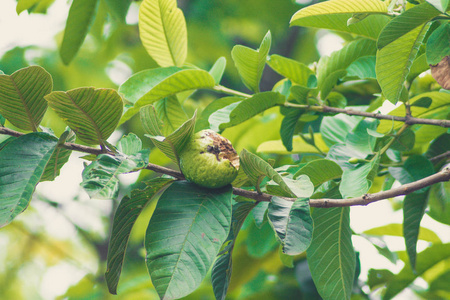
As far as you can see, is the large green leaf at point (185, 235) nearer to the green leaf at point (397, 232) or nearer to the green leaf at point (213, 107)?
the green leaf at point (213, 107)

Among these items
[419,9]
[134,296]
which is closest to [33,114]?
[419,9]

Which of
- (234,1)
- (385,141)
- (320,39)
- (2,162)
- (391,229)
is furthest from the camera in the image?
(320,39)

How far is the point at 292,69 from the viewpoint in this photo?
82 cm

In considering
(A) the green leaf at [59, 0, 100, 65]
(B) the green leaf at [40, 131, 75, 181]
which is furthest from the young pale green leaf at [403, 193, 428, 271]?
(A) the green leaf at [59, 0, 100, 65]

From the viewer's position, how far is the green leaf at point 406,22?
52cm

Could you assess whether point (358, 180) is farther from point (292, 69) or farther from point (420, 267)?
point (420, 267)

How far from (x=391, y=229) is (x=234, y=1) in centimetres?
154

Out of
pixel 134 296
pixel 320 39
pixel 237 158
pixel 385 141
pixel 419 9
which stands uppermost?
pixel 419 9

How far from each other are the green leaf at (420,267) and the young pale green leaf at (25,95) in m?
0.97

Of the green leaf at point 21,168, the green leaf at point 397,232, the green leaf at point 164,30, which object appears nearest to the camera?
the green leaf at point 21,168

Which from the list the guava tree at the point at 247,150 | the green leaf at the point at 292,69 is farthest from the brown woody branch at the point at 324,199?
the green leaf at the point at 292,69

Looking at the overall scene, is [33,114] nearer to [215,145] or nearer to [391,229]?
[215,145]

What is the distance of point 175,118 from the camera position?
764mm

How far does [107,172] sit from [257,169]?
0.17 metres
